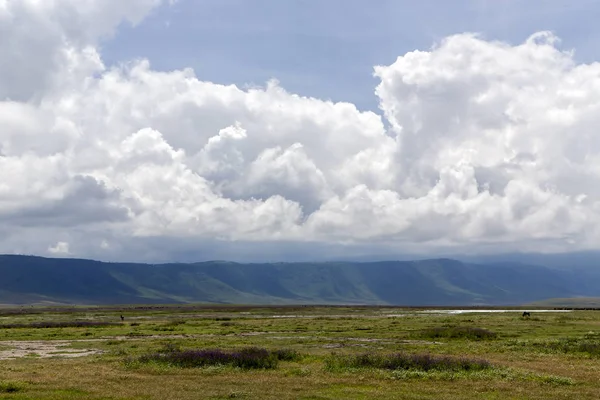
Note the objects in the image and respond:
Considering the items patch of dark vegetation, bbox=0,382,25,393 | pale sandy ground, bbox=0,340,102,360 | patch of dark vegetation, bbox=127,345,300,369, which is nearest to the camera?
patch of dark vegetation, bbox=0,382,25,393

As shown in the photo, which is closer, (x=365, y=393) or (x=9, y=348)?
(x=365, y=393)

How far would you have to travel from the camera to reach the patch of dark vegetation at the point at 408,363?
143ft

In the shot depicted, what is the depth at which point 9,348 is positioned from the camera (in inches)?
2586

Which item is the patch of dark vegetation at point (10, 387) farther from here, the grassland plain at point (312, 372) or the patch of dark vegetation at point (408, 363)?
the patch of dark vegetation at point (408, 363)

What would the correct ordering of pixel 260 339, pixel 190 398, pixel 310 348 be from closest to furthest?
pixel 190 398 < pixel 310 348 < pixel 260 339

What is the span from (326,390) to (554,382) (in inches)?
574

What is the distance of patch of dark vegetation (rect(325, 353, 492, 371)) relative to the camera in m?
43.7

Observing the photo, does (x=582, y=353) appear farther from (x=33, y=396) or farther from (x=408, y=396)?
(x=33, y=396)

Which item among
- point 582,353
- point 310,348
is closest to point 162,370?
point 310,348

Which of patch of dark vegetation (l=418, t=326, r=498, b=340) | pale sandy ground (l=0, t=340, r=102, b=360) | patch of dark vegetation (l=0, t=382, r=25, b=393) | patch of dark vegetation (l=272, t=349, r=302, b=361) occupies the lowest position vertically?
pale sandy ground (l=0, t=340, r=102, b=360)

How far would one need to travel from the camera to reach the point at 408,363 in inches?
1766

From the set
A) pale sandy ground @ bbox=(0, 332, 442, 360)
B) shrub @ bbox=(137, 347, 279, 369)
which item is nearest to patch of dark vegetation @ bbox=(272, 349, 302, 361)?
shrub @ bbox=(137, 347, 279, 369)

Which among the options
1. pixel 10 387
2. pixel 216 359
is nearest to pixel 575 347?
pixel 216 359

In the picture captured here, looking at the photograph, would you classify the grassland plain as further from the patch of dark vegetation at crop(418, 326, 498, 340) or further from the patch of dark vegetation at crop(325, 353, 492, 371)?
the patch of dark vegetation at crop(418, 326, 498, 340)
